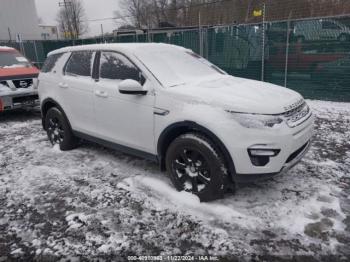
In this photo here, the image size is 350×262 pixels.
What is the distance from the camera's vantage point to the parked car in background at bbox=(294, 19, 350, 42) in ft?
27.5

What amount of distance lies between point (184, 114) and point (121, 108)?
1078mm

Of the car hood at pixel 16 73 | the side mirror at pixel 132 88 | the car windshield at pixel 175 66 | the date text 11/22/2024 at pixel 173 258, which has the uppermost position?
the car windshield at pixel 175 66

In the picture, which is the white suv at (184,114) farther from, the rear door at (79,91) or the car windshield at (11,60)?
the car windshield at (11,60)

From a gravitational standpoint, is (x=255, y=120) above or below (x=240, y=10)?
below

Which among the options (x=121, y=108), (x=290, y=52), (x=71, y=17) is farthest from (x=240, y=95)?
(x=71, y=17)

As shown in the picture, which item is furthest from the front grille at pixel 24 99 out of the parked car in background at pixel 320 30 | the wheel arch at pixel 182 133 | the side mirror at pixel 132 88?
the parked car in background at pixel 320 30

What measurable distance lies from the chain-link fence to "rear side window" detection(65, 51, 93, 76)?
624 centimetres

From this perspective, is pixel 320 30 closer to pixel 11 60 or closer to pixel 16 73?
pixel 16 73

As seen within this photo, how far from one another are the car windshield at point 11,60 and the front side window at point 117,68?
5413mm

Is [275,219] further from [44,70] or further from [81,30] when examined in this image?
[81,30]

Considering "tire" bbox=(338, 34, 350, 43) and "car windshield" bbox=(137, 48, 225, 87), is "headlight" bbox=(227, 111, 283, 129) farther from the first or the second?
"tire" bbox=(338, 34, 350, 43)

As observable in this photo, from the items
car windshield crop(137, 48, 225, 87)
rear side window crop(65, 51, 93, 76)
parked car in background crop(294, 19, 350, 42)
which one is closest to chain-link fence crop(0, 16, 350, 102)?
parked car in background crop(294, 19, 350, 42)

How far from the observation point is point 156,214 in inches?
142

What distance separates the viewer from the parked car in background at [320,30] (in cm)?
837
